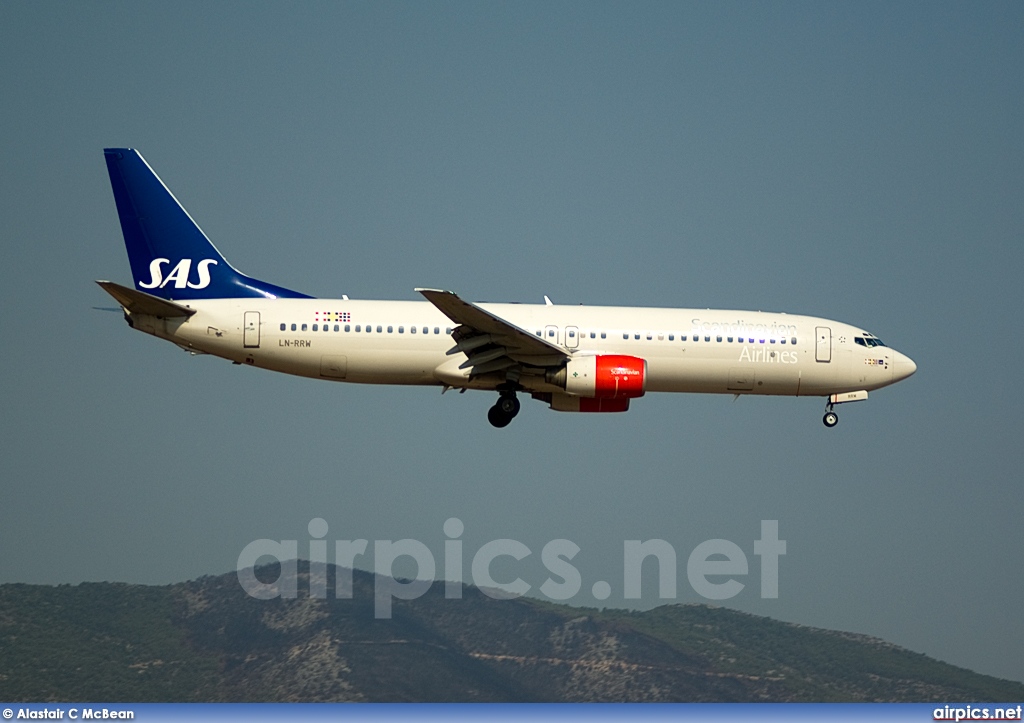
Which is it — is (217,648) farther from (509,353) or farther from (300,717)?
(300,717)

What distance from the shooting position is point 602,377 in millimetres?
49125

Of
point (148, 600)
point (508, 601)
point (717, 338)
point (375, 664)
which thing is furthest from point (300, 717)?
point (508, 601)

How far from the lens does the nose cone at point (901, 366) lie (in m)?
54.2

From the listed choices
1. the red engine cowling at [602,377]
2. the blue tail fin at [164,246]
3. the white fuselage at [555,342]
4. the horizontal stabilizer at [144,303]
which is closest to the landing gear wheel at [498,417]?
the white fuselage at [555,342]

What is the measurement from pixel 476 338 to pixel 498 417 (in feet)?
13.2

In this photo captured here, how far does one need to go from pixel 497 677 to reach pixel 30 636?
3086cm

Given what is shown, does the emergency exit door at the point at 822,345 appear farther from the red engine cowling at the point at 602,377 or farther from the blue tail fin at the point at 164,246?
the blue tail fin at the point at 164,246

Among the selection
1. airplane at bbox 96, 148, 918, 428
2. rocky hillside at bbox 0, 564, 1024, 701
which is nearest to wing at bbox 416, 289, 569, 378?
airplane at bbox 96, 148, 918, 428

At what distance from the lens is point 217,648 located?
305 feet

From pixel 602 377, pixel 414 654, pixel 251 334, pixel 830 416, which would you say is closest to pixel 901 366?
pixel 830 416

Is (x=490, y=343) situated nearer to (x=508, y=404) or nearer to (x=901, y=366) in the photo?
(x=508, y=404)

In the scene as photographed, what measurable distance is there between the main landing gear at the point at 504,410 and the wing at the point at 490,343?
1.53 meters

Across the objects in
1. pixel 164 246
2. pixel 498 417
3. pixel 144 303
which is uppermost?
pixel 164 246

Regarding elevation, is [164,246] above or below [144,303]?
above
